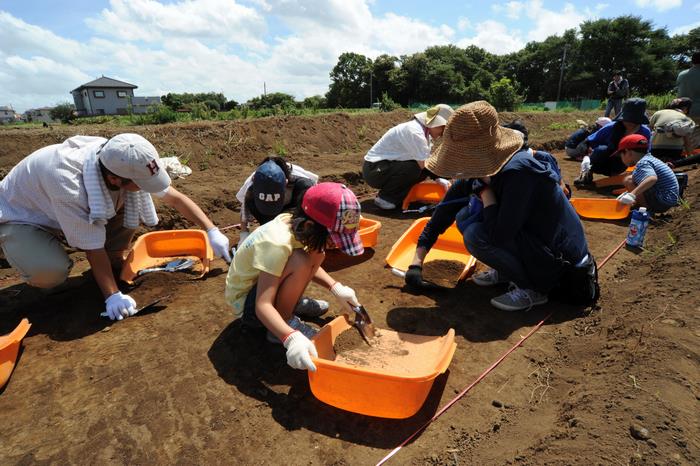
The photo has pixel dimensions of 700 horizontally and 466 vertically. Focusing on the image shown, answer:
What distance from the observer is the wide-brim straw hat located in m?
2.15

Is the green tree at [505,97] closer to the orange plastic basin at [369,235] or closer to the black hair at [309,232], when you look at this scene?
the orange plastic basin at [369,235]

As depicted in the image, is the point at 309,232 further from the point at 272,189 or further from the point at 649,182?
the point at 649,182

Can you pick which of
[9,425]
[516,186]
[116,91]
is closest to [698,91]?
[516,186]

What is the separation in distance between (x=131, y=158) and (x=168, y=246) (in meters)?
1.43

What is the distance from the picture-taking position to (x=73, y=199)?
236 cm

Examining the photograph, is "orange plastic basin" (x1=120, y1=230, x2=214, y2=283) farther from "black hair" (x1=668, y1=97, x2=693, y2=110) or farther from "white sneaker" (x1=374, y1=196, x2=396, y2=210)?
"black hair" (x1=668, y1=97, x2=693, y2=110)

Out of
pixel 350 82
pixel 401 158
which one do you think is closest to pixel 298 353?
pixel 401 158

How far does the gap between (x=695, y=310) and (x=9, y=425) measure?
11.0 ft

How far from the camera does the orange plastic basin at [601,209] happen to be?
4.16 m

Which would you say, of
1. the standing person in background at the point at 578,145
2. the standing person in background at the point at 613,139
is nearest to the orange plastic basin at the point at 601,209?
→ the standing person in background at the point at 613,139

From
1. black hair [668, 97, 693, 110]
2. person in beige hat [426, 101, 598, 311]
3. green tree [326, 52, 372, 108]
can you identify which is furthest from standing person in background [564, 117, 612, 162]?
green tree [326, 52, 372, 108]

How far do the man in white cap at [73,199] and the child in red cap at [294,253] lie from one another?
0.96 meters

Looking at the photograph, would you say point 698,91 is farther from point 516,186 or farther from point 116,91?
point 116,91

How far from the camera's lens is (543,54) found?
39188 mm
